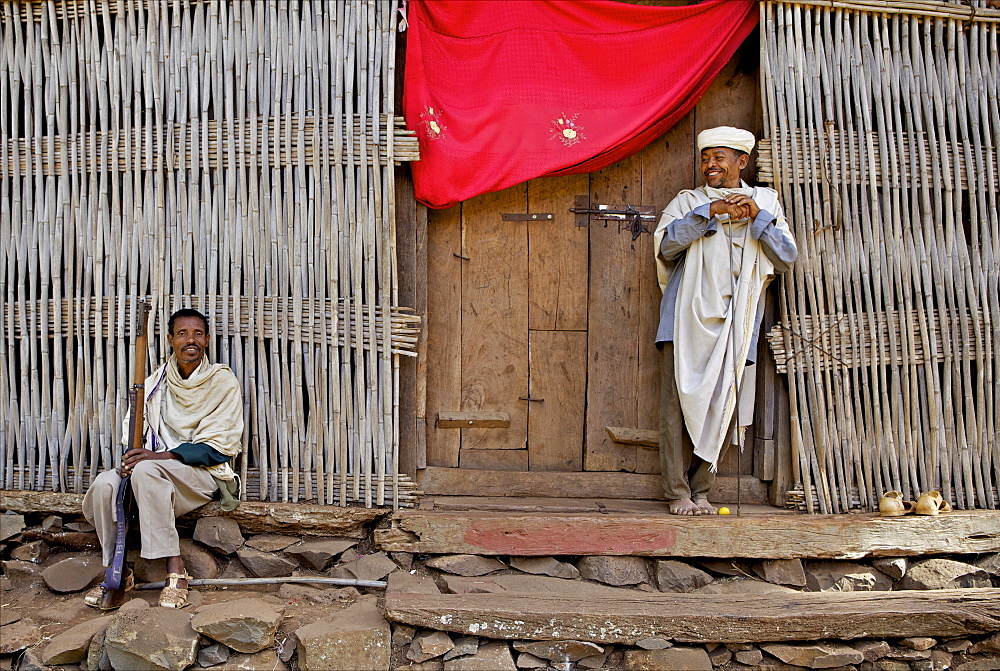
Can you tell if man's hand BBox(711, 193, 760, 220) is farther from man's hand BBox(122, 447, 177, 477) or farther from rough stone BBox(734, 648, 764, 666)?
man's hand BBox(122, 447, 177, 477)

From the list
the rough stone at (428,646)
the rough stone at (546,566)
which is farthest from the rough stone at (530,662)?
the rough stone at (546,566)

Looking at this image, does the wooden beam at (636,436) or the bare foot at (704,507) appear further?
the wooden beam at (636,436)

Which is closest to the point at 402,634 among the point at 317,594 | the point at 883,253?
the point at 317,594

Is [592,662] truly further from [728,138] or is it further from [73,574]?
[728,138]

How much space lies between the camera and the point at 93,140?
4.33 metres

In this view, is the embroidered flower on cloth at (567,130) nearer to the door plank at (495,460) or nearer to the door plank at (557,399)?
the door plank at (557,399)

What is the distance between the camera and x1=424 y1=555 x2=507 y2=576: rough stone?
410cm

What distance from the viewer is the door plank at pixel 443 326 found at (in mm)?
4602

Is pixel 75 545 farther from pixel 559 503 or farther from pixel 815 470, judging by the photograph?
pixel 815 470

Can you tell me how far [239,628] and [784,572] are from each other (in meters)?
2.41

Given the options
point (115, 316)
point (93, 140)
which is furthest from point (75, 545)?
point (93, 140)

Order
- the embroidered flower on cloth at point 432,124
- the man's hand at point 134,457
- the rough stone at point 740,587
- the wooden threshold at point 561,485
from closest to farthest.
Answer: the man's hand at point 134,457 < the rough stone at point 740,587 < the embroidered flower on cloth at point 432,124 < the wooden threshold at point 561,485

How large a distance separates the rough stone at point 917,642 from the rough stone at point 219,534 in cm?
294

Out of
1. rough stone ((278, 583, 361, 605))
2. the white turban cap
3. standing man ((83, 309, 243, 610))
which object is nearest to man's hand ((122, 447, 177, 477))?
standing man ((83, 309, 243, 610))
